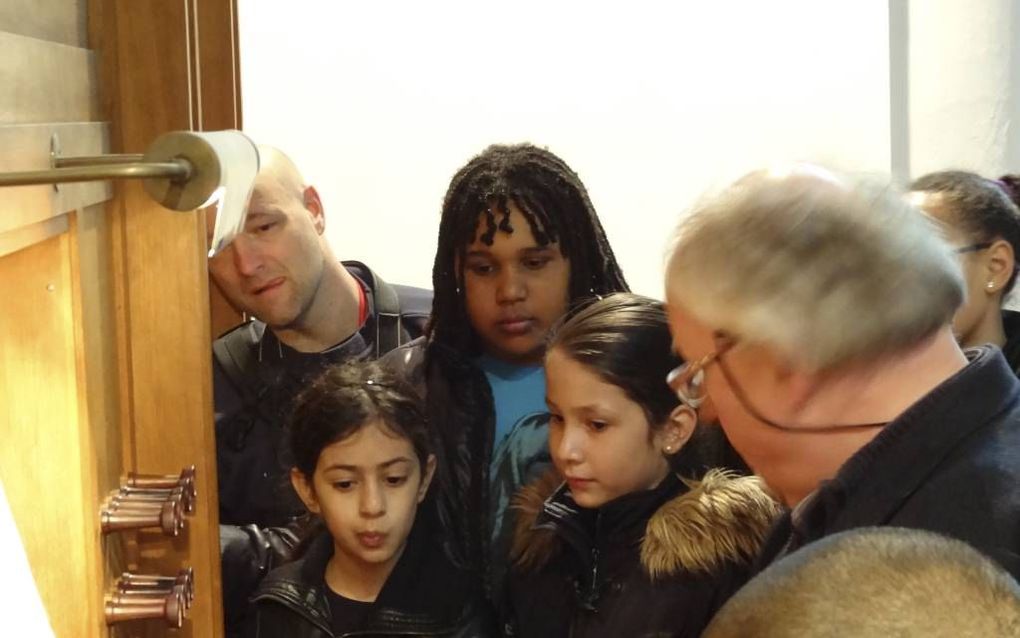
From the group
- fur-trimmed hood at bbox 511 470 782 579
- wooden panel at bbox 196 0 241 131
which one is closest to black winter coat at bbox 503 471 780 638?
fur-trimmed hood at bbox 511 470 782 579

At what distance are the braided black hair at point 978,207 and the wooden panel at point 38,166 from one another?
137cm

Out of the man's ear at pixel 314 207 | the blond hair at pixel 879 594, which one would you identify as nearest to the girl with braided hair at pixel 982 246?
the man's ear at pixel 314 207

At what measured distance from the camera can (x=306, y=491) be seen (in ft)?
6.81

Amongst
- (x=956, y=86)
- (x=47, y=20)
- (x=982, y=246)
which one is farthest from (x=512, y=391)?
(x=956, y=86)

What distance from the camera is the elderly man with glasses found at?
122 centimetres

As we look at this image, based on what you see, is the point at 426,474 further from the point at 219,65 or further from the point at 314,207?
the point at 219,65

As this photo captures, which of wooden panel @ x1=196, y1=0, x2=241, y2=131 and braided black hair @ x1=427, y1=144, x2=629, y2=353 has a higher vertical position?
wooden panel @ x1=196, y1=0, x2=241, y2=131

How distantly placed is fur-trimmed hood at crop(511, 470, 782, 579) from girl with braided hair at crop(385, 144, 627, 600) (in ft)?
0.70

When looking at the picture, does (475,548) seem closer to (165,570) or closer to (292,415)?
(292,415)

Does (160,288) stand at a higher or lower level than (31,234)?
lower

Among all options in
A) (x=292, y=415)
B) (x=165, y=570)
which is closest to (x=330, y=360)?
(x=292, y=415)

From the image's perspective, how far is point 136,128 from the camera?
1729mm

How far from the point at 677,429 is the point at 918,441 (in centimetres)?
71

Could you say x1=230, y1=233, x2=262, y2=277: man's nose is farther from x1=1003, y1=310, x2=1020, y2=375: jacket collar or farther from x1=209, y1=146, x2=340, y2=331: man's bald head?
x1=1003, y1=310, x2=1020, y2=375: jacket collar
